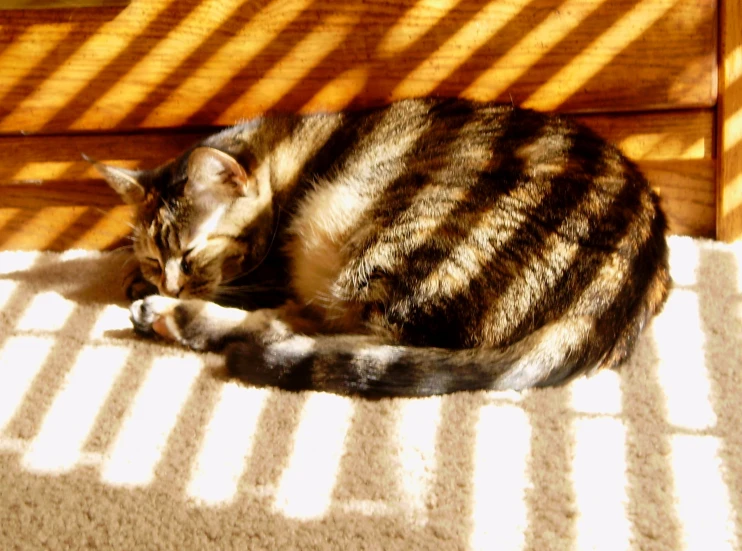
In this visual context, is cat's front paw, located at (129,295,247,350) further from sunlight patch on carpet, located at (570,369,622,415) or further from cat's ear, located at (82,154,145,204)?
sunlight patch on carpet, located at (570,369,622,415)

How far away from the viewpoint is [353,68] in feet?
6.68

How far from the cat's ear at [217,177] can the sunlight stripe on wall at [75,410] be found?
0.43m

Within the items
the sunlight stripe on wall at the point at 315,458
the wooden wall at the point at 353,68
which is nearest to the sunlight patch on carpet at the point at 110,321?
the wooden wall at the point at 353,68

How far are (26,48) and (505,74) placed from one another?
1.30 m

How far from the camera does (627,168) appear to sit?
1729 millimetres

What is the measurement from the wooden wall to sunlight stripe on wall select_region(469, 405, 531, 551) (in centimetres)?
96

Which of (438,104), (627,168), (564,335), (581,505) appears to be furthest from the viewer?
(438,104)

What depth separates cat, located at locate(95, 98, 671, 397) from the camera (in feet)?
5.01

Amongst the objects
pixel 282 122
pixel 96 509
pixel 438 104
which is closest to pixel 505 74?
pixel 438 104

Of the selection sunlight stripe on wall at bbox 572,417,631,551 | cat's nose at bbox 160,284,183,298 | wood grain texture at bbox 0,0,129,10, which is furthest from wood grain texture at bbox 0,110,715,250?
sunlight stripe on wall at bbox 572,417,631,551

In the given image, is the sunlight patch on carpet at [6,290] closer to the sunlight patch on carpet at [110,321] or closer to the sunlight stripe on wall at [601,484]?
the sunlight patch on carpet at [110,321]

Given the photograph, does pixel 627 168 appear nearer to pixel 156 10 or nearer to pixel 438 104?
pixel 438 104

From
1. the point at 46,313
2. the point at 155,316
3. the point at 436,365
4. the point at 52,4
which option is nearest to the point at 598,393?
the point at 436,365

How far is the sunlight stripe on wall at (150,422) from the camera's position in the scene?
4.55ft
